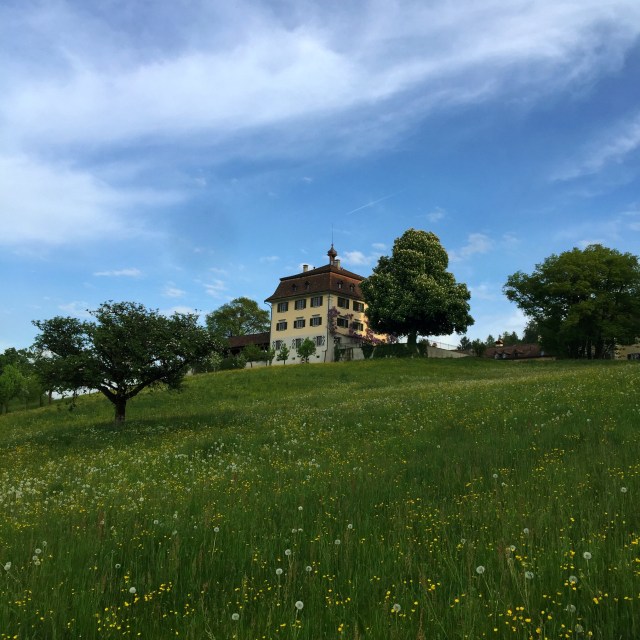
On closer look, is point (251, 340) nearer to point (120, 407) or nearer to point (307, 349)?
point (307, 349)

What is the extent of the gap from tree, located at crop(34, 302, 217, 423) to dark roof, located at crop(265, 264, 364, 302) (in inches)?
2336

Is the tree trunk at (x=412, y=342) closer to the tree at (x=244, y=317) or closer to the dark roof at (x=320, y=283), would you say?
the dark roof at (x=320, y=283)

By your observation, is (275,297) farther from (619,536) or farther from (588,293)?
(619,536)

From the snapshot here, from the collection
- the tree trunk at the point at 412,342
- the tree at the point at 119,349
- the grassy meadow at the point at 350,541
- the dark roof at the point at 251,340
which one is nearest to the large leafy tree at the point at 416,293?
the tree trunk at the point at 412,342

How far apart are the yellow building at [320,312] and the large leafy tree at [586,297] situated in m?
26.4

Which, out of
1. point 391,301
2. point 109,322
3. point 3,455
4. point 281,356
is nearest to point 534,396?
point 109,322

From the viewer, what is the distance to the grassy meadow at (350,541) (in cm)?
400

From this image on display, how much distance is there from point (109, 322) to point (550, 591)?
70.6 feet

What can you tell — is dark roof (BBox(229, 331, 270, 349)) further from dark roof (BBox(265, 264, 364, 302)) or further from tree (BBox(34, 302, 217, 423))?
tree (BBox(34, 302, 217, 423))

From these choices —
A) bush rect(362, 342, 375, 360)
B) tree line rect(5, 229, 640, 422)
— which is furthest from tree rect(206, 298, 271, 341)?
bush rect(362, 342, 375, 360)

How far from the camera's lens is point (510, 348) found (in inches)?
4998

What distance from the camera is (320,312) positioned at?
82.1 meters

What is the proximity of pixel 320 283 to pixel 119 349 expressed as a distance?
63.1m

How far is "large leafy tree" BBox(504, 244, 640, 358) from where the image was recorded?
59.2 meters
